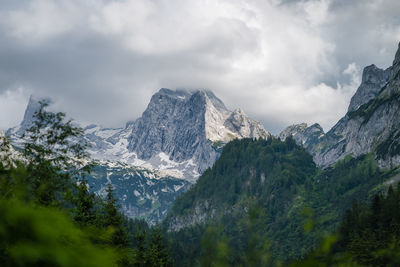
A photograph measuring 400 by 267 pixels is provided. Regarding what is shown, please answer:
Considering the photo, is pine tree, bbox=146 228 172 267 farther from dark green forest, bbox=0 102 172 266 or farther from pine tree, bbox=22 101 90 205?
pine tree, bbox=22 101 90 205

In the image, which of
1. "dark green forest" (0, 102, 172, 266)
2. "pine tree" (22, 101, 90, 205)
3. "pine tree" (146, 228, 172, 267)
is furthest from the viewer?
"pine tree" (146, 228, 172, 267)

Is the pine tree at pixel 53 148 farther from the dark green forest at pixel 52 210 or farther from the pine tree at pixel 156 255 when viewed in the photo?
the pine tree at pixel 156 255

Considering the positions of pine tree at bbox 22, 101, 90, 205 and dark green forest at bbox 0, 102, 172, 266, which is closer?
dark green forest at bbox 0, 102, 172, 266

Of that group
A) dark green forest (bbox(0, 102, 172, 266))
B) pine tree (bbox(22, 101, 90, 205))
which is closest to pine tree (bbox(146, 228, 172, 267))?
dark green forest (bbox(0, 102, 172, 266))

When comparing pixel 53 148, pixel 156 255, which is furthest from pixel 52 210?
pixel 156 255

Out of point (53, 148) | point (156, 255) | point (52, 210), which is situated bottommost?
point (156, 255)

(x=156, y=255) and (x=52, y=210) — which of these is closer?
(x=52, y=210)

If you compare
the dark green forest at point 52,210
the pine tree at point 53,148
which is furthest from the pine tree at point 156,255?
the pine tree at point 53,148

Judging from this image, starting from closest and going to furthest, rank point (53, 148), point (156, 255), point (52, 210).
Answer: point (52, 210)
point (53, 148)
point (156, 255)

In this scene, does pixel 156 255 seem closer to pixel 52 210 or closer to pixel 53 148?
pixel 53 148

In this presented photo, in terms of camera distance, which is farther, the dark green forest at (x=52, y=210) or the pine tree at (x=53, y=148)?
the pine tree at (x=53, y=148)

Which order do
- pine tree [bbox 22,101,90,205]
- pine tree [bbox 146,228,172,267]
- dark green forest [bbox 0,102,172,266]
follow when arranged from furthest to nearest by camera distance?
pine tree [bbox 146,228,172,267], pine tree [bbox 22,101,90,205], dark green forest [bbox 0,102,172,266]

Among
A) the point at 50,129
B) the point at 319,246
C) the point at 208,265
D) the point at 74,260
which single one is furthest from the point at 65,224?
the point at 50,129

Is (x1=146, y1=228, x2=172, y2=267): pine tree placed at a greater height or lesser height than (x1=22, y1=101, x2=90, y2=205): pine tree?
lesser
